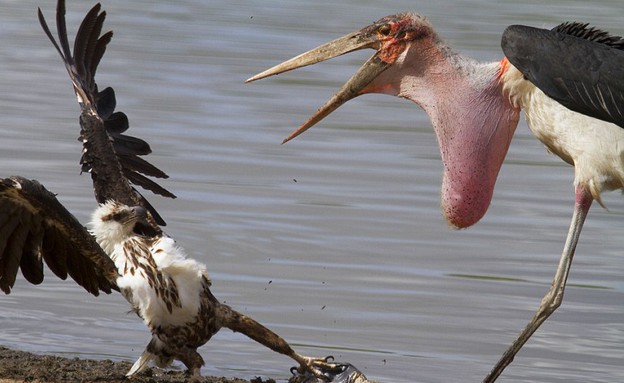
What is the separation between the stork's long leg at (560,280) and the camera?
286 inches

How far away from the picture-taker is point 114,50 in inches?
697

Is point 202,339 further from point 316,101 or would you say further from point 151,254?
point 316,101

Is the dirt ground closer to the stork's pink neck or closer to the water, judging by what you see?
the water

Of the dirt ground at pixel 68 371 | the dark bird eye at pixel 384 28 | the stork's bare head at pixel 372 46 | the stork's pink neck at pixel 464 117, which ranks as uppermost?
the dark bird eye at pixel 384 28

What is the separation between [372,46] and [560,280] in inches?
58.1

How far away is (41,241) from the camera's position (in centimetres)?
720

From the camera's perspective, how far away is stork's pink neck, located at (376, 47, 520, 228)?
7.52 meters

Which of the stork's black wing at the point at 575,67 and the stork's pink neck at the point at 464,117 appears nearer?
the stork's black wing at the point at 575,67

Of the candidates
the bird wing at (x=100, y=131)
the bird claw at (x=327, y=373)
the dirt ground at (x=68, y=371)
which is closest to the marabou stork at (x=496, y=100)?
the bird claw at (x=327, y=373)

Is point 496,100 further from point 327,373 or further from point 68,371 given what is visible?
point 68,371

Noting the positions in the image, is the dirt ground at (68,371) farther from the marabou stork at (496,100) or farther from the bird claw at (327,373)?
the marabou stork at (496,100)

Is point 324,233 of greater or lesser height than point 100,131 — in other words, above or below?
below

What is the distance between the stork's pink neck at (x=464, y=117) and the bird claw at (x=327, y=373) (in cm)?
92

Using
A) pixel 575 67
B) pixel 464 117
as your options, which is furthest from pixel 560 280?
pixel 575 67
